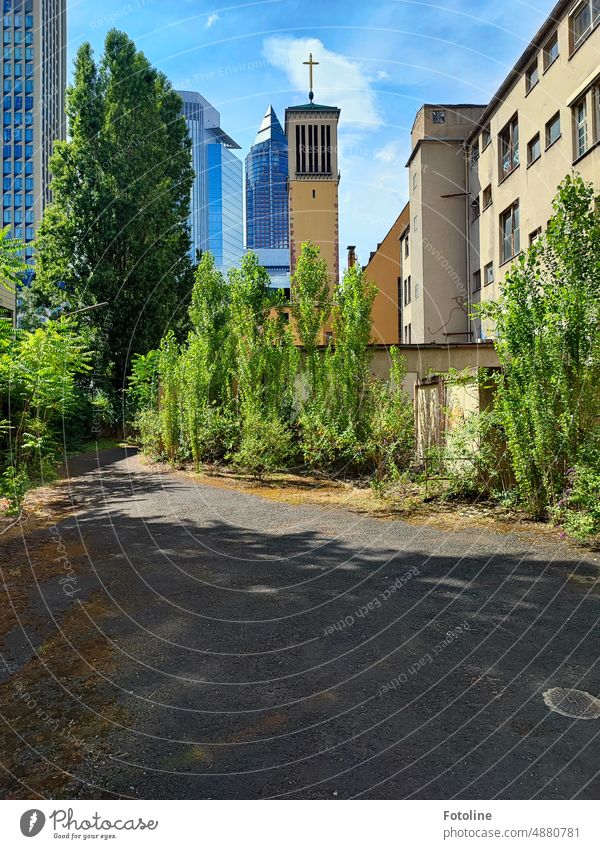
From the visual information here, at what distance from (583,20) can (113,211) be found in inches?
769

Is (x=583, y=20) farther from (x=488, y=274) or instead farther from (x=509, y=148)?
(x=488, y=274)

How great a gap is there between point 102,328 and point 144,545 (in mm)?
22117

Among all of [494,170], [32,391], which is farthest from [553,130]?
[32,391]

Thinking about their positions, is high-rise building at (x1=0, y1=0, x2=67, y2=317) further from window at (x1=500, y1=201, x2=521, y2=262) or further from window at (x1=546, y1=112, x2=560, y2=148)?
window at (x1=546, y1=112, x2=560, y2=148)

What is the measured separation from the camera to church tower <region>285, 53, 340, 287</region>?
1854 inches

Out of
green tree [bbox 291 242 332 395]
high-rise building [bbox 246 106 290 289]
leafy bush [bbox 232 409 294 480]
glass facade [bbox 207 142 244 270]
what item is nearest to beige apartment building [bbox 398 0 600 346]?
green tree [bbox 291 242 332 395]

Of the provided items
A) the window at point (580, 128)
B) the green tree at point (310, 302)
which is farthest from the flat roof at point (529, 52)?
the green tree at point (310, 302)

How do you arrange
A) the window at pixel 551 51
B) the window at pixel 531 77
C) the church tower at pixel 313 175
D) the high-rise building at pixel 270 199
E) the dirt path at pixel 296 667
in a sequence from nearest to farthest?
the dirt path at pixel 296 667, the window at pixel 551 51, the window at pixel 531 77, the high-rise building at pixel 270 199, the church tower at pixel 313 175

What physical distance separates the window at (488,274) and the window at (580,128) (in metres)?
8.10

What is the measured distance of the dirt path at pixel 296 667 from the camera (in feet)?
9.62

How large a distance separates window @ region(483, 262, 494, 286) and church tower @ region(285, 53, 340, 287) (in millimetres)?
20185

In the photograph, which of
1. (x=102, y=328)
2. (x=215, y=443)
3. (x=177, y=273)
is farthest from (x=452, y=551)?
(x=177, y=273)

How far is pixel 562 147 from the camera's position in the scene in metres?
18.3

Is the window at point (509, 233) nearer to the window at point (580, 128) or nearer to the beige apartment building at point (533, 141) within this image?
the beige apartment building at point (533, 141)
